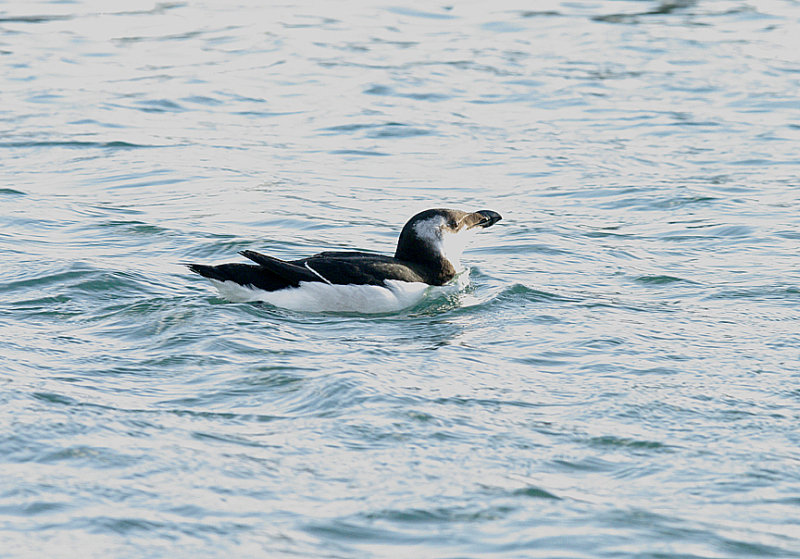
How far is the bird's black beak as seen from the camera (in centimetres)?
1013

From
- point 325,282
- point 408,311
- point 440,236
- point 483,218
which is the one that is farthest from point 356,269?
point 483,218

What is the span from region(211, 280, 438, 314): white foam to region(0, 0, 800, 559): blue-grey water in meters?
0.10

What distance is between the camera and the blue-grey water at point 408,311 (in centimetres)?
601

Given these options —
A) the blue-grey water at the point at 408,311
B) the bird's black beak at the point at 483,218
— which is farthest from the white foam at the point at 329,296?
the bird's black beak at the point at 483,218

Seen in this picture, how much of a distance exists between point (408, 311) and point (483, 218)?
119 centimetres

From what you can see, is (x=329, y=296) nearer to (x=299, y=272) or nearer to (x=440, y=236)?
(x=299, y=272)

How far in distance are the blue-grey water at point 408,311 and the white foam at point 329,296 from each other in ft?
0.34

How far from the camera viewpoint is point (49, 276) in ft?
32.1

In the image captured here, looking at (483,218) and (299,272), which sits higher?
(483,218)

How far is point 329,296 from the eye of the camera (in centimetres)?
912

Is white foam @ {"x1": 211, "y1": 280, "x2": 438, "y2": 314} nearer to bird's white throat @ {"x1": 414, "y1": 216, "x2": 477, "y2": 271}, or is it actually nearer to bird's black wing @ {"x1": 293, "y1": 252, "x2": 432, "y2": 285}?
bird's black wing @ {"x1": 293, "y1": 252, "x2": 432, "y2": 285}

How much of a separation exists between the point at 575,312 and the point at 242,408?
121 inches

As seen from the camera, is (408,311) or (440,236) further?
(440,236)

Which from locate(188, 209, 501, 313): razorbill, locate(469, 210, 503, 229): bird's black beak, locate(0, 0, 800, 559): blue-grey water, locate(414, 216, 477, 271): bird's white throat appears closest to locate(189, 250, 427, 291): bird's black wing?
locate(188, 209, 501, 313): razorbill
